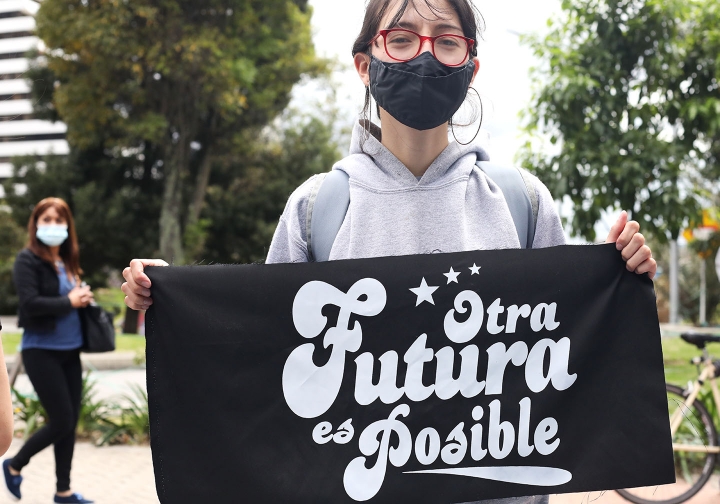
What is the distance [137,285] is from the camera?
1947 mm

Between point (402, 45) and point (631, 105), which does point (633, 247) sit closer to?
point (402, 45)

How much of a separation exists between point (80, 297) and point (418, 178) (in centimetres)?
399

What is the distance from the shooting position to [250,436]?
1.90 m

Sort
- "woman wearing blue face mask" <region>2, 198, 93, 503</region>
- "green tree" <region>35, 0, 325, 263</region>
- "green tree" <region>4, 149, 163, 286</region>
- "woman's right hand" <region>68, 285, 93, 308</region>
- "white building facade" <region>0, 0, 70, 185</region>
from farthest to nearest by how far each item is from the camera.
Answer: "green tree" <region>4, 149, 163, 286</region> → "green tree" <region>35, 0, 325, 263</region> → "woman's right hand" <region>68, 285, 93, 308</region> → "woman wearing blue face mask" <region>2, 198, 93, 503</region> → "white building facade" <region>0, 0, 70, 185</region>

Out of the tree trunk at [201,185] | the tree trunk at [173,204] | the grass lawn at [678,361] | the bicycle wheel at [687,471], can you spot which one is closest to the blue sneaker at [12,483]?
the bicycle wheel at [687,471]

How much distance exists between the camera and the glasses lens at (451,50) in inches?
77.5

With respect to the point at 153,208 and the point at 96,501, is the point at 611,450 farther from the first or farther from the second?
the point at 153,208

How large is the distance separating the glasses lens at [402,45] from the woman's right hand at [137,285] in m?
0.84

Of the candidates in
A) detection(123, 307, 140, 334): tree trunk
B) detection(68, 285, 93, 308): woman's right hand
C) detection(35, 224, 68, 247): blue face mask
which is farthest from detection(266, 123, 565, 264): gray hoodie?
detection(123, 307, 140, 334): tree trunk

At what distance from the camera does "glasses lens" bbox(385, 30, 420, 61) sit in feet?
6.44

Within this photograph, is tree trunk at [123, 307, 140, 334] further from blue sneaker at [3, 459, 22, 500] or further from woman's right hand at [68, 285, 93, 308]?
woman's right hand at [68, 285, 93, 308]

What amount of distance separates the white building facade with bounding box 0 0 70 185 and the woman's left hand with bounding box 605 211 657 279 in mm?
1525

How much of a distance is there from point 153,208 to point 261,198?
12.4ft

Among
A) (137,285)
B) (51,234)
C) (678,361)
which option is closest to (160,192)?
(678,361)
